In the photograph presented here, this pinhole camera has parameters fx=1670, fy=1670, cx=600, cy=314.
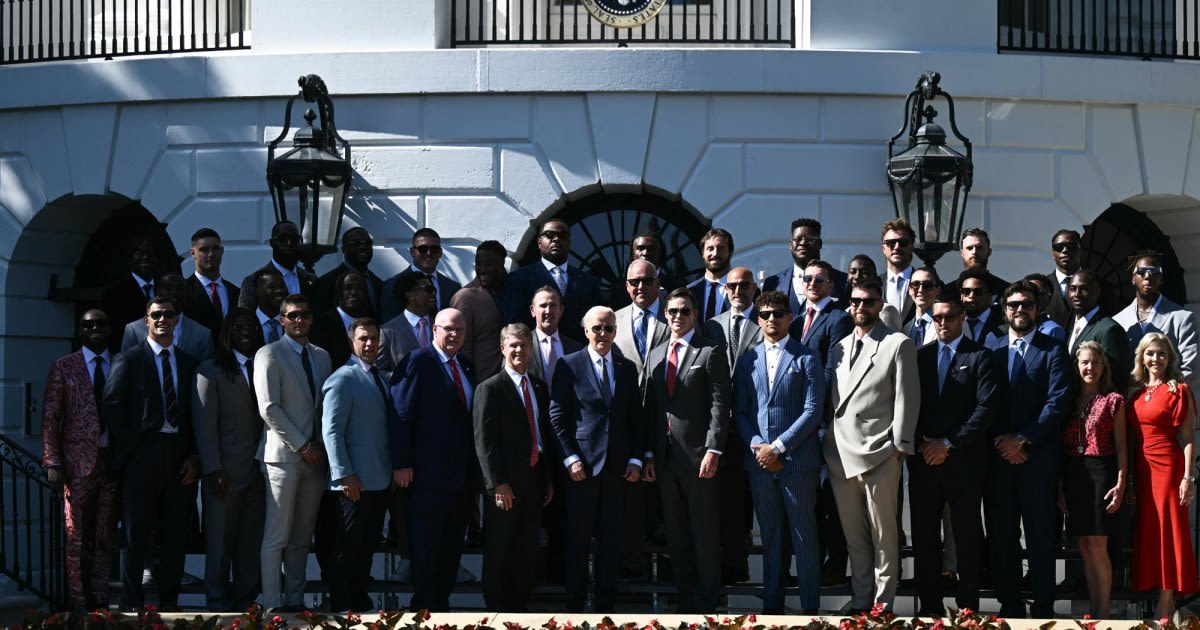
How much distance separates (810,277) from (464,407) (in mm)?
2386

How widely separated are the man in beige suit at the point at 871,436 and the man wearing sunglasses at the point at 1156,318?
218 centimetres

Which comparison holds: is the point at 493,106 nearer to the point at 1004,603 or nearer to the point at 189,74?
the point at 189,74

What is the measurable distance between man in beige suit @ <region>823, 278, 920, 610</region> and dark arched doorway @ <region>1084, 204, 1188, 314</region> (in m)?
5.18

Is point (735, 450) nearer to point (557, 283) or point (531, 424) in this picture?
point (531, 424)

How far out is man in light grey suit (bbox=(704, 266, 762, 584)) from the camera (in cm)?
1078

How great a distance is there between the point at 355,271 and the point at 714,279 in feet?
8.91

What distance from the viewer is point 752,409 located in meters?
10.5

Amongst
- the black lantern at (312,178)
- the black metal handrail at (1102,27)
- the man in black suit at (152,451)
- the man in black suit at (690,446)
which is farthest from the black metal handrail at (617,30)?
the man in black suit at (152,451)

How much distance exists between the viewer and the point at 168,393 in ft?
36.0

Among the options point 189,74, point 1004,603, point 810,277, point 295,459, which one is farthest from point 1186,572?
point 189,74

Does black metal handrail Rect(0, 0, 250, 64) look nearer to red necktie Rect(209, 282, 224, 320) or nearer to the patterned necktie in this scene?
red necktie Rect(209, 282, 224, 320)

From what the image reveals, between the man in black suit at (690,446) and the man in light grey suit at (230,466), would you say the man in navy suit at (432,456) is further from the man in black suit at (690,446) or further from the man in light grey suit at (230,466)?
the man in black suit at (690,446)

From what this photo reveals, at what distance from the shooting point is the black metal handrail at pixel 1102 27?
1429 centimetres

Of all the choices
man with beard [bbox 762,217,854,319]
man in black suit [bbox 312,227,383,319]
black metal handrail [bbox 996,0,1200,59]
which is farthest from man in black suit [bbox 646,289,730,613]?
black metal handrail [bbox 996,0,1200,59]
